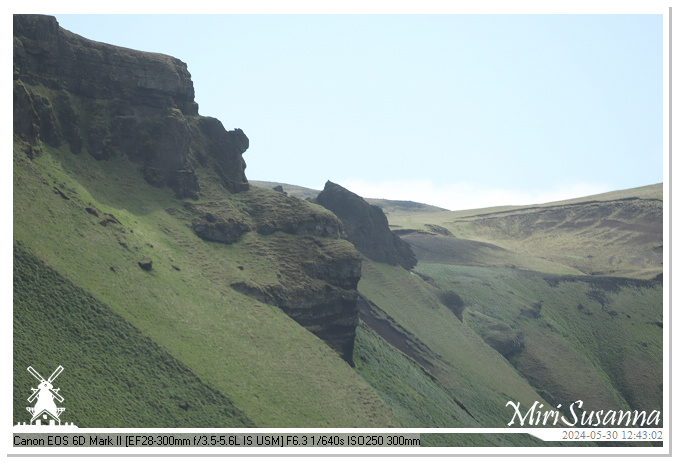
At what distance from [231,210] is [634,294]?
367 ft

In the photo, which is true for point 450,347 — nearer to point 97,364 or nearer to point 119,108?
point 119,108

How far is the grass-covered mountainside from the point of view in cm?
4953

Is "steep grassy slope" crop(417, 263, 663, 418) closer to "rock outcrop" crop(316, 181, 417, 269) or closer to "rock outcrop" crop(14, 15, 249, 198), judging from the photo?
"rock outcrop" crop(316, 181, 417, 269)

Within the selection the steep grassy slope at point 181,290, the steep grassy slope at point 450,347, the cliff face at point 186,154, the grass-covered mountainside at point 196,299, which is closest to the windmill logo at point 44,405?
the grass-covered mountainside at point 196,299

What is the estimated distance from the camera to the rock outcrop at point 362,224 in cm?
13275

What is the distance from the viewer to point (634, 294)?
15350 cm

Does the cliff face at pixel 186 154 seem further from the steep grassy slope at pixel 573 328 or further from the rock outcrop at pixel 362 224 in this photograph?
the steep grassy slope at pixel 573 328

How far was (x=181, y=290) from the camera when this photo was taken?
6334cm

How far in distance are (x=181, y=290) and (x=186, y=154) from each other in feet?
81.2

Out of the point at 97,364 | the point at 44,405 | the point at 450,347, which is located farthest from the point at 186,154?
the point at 450,347

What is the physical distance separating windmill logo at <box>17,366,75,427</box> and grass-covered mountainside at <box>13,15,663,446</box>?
673 millimetres
